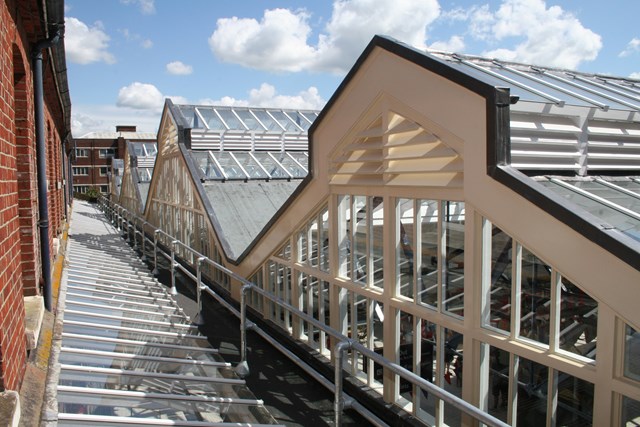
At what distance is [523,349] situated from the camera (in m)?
3.74

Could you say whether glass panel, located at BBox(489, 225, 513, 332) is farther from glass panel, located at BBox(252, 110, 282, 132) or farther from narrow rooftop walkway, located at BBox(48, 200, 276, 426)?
glass panel, located at BBox(252, 110, 282, 132)

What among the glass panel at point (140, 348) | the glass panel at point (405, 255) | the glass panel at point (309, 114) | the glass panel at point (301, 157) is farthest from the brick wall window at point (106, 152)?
the glass panel at point (405, 255)

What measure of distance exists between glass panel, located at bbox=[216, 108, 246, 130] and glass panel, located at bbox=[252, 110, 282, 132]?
0.82 metres

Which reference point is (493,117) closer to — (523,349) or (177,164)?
(523,349)

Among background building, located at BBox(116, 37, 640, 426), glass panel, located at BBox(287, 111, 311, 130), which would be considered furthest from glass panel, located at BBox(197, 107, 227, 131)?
background building, located at BBox(116, 37, 640, 426)

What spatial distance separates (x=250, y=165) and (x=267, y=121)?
230cm

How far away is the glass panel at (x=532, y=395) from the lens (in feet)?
13.2

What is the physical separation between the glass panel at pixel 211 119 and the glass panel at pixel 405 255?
10051 millimetres

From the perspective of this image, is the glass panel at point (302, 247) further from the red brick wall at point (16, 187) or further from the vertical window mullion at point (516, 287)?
the vertical window mullion at point (516, 287)

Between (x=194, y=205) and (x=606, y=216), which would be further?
(x=194, y=205)

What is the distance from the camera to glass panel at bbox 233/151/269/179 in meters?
13.7

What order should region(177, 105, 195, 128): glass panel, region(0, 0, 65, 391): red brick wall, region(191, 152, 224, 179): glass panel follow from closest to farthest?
region(0, 0, 65, 391): red brick wall < region(191, 152, 224, 179): glass panel < region(177, 105, 195, 128): glass panel

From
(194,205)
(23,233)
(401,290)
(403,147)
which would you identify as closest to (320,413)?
(401,290)

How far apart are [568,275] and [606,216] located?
53 cm
